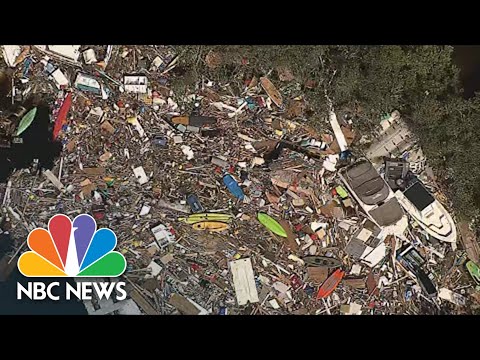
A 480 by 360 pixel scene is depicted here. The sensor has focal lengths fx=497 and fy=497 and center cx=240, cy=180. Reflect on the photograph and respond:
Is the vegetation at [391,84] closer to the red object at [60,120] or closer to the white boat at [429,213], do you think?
the white boat at [429,213]

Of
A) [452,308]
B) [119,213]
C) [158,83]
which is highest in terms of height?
[158,83]

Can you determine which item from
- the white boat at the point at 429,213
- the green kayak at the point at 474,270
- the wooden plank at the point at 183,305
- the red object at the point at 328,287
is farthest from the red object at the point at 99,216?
the green kayak at the point at 474,270

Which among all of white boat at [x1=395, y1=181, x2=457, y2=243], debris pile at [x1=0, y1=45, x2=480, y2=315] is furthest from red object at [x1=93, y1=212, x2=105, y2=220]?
white boat at [x1=395, y1=181, x2=457, y2=243]

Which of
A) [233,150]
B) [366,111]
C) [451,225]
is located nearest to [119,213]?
[233,150]

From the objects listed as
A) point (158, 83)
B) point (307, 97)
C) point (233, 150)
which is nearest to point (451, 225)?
point (307, 97)

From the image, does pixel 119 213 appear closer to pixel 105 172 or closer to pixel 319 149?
pixel 105 172

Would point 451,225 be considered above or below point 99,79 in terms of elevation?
below

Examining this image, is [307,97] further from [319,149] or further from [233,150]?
[233,150]
